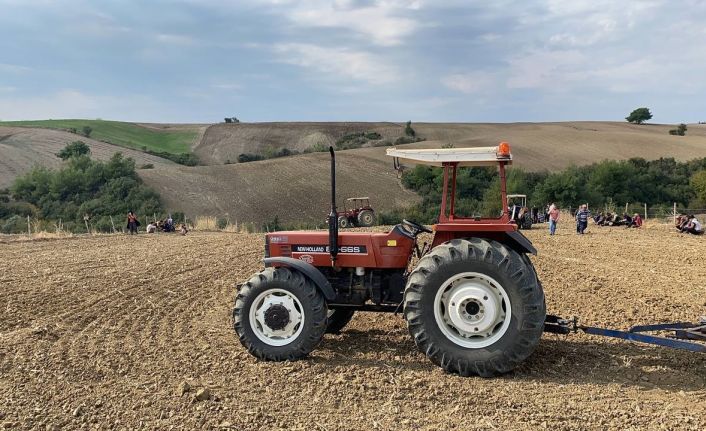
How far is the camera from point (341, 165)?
5300 centimetres

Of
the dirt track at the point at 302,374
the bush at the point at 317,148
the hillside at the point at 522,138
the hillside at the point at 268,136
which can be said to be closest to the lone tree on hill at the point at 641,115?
the hillside at the point at 522,138

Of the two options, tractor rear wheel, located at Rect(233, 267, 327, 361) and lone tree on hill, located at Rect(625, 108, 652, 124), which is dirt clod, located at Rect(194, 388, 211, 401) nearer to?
tractor rear wheel, located at Rect(233, 267, 327, 361)

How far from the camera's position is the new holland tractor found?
5070 mm

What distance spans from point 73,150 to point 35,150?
158 inches

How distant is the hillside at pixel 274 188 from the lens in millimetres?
41688

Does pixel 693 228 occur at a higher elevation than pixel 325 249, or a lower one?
lower

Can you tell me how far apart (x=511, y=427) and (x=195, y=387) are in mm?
2582

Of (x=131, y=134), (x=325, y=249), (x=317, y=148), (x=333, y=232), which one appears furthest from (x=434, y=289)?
(x=131, y=134)

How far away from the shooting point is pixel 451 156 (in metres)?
5.51

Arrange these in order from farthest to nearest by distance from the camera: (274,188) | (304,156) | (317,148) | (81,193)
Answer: (317,148)
(304,156)
(274,188)
(81,193)

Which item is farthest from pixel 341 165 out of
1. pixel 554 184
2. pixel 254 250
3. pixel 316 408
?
pixel 316 408

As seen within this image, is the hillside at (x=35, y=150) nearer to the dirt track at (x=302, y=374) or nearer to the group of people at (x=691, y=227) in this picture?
the dirt track at (x=302, y=374)

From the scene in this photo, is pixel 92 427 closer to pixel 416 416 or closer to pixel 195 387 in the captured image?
pixel 195 387

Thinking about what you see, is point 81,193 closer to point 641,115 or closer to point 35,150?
point 35,150
